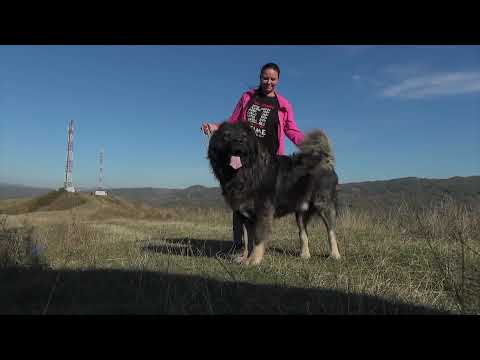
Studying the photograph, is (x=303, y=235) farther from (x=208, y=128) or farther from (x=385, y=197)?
(x=385, y=197)

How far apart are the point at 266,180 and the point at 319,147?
117 cm

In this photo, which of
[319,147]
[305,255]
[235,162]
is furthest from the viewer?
[319,147]

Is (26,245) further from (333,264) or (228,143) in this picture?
(333,264)

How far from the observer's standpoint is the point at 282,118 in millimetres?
5680

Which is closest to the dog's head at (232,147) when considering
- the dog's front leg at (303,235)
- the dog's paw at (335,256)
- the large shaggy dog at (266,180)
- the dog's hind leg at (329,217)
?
the large shaggy dog at (266,180)

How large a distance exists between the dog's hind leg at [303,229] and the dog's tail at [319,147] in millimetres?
893

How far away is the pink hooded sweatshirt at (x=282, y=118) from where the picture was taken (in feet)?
18.6

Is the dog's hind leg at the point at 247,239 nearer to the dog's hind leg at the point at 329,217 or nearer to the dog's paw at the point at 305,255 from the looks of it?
the dog's paw at the point at 305,255

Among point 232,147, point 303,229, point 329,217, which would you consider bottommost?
point 303,229

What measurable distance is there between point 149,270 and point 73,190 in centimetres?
1225

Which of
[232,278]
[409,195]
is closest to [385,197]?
[409,195]
